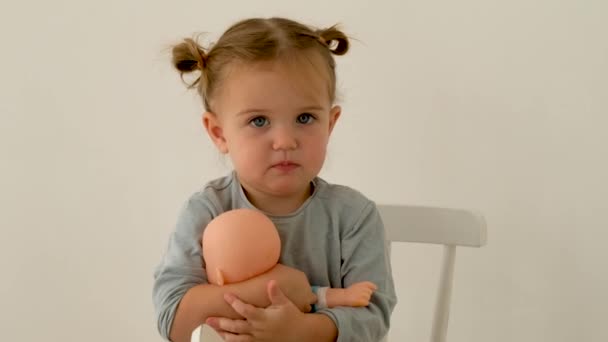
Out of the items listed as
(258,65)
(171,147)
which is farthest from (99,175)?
(258,65)

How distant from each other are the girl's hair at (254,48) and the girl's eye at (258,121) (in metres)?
0.08

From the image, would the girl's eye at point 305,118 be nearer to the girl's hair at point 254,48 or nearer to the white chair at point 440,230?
the girl's hair at point 254,48

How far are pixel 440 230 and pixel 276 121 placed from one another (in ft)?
1.43

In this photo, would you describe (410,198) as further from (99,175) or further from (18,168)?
(18,168)

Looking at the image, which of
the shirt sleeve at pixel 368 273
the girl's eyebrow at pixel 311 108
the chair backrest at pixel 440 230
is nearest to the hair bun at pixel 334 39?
the girl's eyebrow at pixel 311 108

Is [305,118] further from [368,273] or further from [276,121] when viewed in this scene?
[368,273]

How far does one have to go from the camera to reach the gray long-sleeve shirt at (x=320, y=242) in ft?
3.25

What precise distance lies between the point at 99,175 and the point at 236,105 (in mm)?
778

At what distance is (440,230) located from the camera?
1277 mm

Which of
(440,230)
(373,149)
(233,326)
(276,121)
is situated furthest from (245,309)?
(373,149)

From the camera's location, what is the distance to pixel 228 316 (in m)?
0.93

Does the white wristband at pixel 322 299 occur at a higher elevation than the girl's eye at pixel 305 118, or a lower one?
lower

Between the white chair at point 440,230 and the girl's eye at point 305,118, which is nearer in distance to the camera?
the girl's eye at point 305,118

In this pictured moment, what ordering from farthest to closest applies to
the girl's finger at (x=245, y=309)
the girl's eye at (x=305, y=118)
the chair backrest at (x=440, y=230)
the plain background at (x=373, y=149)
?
1. the plain background at (x=373, y=149)
2. the chair backrest at (x=440, y=230)
3. the girl's eye at (x=305, y=118)
4. the girl's finger at (x=245, y=309)
